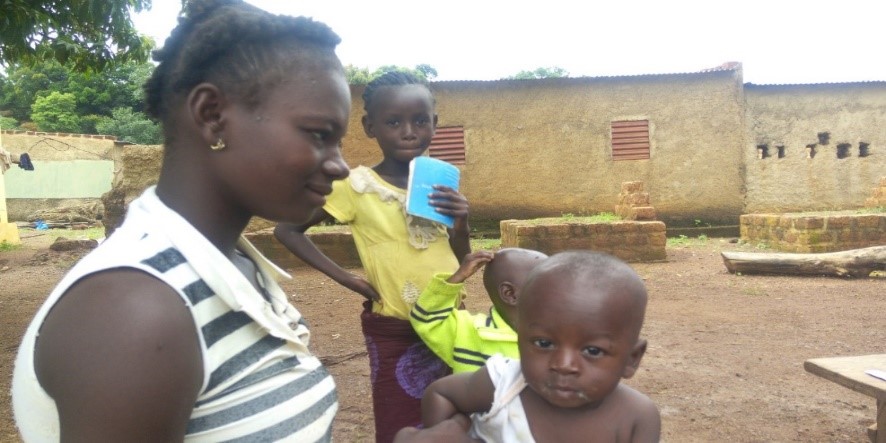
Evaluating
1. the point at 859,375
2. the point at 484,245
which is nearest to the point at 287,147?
the point at 859,375

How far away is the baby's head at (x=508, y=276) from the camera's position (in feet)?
5.83

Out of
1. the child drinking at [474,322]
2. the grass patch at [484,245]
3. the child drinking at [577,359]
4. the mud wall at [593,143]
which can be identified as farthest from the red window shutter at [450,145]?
the child drinking at [577,359]

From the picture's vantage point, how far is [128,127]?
2420 cm

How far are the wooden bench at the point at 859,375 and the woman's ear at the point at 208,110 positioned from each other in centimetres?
216

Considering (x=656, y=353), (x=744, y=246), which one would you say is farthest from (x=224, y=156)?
(x=744, y=246)

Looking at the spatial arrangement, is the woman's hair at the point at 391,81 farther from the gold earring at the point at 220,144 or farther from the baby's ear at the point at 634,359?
the gold earring at the point at 220,144

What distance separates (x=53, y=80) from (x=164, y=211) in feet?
104

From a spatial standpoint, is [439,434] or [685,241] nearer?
[439,434]

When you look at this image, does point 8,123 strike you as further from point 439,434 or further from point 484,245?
point 439,434

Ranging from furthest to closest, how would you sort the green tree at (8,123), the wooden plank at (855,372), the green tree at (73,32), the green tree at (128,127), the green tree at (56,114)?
the green tree at (8,123), the green tree at (56,114), the green tree at (128,127), the green tree at (73,32), the wooden plank at (855,372)

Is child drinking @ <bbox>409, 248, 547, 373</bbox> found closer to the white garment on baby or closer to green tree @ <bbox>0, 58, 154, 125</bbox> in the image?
the white garment on baby

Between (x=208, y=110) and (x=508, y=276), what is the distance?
106 cm

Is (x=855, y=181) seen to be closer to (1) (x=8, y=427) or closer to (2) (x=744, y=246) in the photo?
(2) (x=744, y=246)

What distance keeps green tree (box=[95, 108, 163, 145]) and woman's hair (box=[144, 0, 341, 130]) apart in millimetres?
24307
